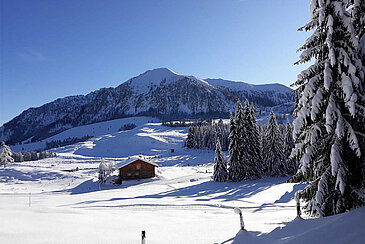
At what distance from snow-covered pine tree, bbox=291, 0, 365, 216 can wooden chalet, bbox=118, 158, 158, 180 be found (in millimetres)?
49946

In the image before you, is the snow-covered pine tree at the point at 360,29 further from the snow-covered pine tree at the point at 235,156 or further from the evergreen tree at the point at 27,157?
the evergreen tree at the point at 27,157

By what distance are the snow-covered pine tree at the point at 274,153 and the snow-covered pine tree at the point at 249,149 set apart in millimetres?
3076

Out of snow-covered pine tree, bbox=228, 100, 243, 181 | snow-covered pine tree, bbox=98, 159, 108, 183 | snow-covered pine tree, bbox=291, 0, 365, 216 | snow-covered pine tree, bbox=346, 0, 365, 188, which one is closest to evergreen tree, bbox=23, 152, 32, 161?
snow-covered pine tree, bbox=98, 159, 108, 183

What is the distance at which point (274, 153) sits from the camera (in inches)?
1849

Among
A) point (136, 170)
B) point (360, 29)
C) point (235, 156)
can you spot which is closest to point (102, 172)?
point (136, 170)

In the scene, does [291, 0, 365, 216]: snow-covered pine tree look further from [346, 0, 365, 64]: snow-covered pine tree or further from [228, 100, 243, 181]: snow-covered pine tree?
[228, 100, 243, 181]: snow-covered pine tree

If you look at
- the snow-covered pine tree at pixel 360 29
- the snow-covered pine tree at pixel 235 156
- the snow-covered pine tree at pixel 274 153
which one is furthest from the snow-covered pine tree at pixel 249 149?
the snow-covered pine tree at pixel 360 29

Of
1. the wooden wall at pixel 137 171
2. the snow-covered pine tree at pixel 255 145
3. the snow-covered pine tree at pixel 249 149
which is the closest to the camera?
the snow-covered pine tree at pixel 249 149

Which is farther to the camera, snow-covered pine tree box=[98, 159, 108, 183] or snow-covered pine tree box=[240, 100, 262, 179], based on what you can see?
snow-covered pine tree box=[98, 159, 108, 183]

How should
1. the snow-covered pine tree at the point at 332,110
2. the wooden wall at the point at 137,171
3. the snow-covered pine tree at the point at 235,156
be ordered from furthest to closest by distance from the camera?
1. the wooden wall at the point at 137,171
2. the snow-covered pine tree at the point at 235,156
3. the snow-covered pine tree at the point at 332,110

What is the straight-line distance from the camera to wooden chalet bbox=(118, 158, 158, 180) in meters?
56.8

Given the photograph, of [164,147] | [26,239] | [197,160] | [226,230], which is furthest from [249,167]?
[164,147]

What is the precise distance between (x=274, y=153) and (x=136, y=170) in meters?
31.6

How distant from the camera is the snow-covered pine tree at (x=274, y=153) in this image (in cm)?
4684
